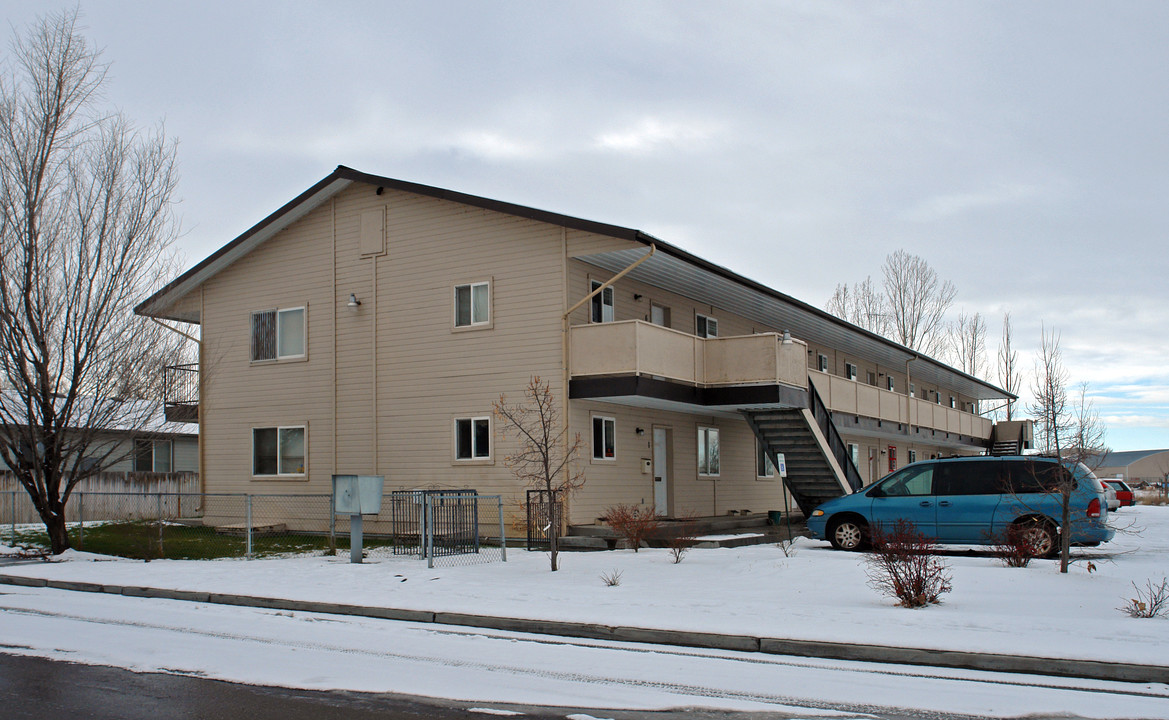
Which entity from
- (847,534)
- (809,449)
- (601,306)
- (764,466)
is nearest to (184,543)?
(601,306)

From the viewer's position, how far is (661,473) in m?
23.8

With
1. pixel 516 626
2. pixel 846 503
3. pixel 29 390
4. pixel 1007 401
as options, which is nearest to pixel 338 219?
pixel 29 390

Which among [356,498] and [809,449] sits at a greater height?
[809,449]

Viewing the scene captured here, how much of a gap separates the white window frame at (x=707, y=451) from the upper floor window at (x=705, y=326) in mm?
2519

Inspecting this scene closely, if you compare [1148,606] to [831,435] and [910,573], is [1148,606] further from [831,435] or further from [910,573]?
[831,435]

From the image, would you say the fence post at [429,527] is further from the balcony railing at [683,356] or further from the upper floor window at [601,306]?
the upper floor window at [601,306]

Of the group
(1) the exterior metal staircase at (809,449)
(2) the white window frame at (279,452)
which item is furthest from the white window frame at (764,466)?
(2) the white window frame at (279,452)

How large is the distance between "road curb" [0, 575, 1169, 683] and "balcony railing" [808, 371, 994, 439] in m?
15.2

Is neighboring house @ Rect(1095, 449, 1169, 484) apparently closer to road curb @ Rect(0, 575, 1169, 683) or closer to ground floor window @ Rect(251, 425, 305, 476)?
ground floor window @ Rect(251, 425, 305, 476)

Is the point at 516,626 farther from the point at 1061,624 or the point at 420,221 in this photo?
the point at 420,221

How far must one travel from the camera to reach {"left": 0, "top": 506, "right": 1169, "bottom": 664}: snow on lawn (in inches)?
371

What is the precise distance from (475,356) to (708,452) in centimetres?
748

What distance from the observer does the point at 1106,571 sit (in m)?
13.7

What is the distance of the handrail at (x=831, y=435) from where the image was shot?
23.9 m
